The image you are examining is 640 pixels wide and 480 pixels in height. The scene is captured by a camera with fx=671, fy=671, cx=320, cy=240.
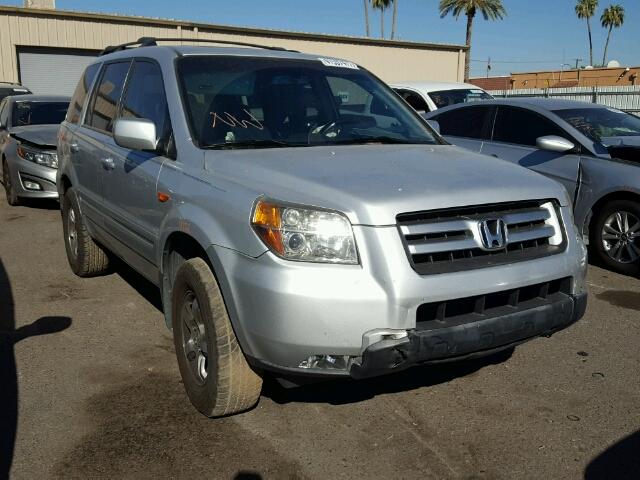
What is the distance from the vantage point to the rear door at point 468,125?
7.57 metres

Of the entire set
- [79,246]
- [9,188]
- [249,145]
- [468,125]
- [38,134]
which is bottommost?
[9,188]

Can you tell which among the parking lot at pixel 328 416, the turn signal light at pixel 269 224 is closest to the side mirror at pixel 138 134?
the turn signal light at pixel 269 224

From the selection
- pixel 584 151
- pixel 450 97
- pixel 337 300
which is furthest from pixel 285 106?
pixel 450 97

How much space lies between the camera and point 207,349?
3.23 m

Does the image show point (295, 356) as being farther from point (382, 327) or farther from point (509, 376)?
point (509, 376)

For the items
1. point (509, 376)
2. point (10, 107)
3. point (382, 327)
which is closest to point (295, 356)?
point (382, 327)

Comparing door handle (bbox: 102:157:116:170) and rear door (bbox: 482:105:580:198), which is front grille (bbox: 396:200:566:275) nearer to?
door handle (bbox: 102:157:116:170)

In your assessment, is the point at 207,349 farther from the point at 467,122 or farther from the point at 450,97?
the point at 450,97

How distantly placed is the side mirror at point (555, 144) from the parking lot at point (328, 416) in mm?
1954

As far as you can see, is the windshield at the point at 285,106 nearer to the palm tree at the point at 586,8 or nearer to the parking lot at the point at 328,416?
the parking lot at the point at 328,416

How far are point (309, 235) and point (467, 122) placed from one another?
5.47 meters

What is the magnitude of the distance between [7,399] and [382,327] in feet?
7.23

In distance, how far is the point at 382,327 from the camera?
2758 millimetres

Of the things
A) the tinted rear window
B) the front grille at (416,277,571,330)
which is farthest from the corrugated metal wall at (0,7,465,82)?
the front grille at (416,277,571,330)
